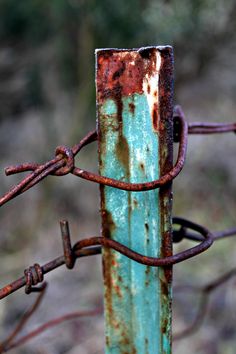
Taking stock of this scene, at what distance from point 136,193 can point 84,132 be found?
10.8ft

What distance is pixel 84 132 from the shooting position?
3873 mm

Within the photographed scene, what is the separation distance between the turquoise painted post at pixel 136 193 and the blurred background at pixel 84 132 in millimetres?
1682

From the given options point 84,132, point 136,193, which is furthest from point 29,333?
point 84,132

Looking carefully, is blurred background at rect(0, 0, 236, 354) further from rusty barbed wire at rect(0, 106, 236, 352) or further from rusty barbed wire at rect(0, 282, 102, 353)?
rusty barbed wire at rect(0, 106, 236, 352)

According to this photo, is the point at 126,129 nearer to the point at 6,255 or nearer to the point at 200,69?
the point at 6,255

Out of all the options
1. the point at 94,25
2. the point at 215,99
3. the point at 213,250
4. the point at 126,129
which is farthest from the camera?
the point at 215,99

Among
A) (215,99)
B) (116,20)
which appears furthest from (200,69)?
(116,20)

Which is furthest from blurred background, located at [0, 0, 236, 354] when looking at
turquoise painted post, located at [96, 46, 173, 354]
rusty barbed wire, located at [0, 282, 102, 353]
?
turquoise painted post, located at [96, 46, 173, 354]

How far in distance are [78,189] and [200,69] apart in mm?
1438

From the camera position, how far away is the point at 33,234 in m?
3.78

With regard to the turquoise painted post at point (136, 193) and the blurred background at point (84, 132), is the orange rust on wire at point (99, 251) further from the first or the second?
the blurred background at point (84, 132)

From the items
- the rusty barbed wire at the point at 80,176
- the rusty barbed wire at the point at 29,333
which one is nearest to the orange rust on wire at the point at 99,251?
the rusty barbed wire at the point at 80,176

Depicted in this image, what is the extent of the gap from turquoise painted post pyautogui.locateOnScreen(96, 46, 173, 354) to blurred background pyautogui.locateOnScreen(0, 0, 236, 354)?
5.52 ft

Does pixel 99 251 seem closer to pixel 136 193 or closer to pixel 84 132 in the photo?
pixel 136 193
